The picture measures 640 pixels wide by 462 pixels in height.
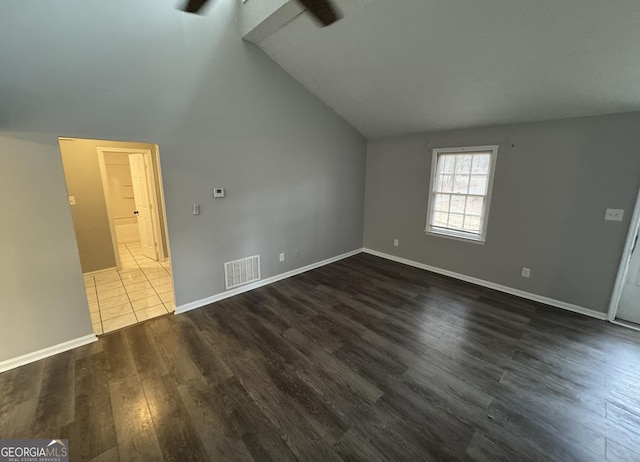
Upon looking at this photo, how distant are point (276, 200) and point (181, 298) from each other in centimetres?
174

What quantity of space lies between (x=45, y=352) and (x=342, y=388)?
2645 mm

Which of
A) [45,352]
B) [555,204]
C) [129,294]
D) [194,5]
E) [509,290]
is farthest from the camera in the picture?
[509,290]

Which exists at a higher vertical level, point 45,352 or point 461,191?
point 461,191

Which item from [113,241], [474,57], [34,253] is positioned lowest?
[113,241]

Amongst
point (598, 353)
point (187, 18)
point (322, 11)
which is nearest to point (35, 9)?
point (187, 18)

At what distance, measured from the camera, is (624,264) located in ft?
8.98

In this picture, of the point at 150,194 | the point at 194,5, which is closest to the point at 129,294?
the point at 150,194

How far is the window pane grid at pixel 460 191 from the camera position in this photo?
368 centimetres

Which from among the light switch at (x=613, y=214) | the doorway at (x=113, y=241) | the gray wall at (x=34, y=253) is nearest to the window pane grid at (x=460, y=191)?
the light switch at (x=613, y=214)

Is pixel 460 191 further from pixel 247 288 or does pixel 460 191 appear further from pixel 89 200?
pixel 89 200

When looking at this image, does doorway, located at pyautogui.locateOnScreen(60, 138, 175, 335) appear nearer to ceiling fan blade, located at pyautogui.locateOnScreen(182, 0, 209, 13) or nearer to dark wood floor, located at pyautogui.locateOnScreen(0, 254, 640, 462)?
dark wood floor, located at pyautogui.locateOnScreen(0, 254, 640, 462)

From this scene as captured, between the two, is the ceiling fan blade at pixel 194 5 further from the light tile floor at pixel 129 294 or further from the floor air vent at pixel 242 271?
the light tile floor at pixel 129 294

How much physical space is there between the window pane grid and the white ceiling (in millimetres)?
564

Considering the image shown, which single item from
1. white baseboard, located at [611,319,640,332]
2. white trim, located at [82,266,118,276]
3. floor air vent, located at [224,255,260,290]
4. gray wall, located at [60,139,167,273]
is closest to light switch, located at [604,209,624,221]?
white baseboard, located at [611,319,640,332]
